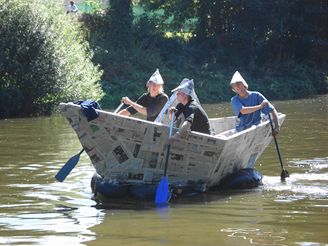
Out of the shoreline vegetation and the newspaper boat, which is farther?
the shoreline vegetation

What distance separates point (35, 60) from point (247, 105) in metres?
18.3

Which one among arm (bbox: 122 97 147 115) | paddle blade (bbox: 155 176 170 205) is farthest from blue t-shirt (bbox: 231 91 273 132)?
paddle blade (bbox: 155 176 170 205)

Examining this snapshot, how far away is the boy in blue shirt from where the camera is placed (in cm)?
1355

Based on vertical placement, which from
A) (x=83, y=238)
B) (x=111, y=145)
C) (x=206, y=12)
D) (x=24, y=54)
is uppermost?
(x=206, y=12)

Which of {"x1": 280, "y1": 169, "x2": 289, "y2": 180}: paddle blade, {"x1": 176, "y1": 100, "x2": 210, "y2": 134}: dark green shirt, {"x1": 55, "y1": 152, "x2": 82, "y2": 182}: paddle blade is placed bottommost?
{"x1": 280, "y1": 169, "x2": 289, "y2": 180}: paddle blade

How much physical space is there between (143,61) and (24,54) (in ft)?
47.5

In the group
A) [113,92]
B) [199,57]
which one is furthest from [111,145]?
[199,57]

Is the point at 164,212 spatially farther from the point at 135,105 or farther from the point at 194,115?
the point at 135,105

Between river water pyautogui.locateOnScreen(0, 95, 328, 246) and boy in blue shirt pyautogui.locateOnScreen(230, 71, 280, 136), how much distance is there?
1020 mm

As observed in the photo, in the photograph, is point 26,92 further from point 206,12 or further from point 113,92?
point 206,12

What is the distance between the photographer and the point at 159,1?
5038 cm

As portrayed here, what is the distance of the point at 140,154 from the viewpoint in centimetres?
1195

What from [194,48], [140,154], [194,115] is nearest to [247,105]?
[194,115]

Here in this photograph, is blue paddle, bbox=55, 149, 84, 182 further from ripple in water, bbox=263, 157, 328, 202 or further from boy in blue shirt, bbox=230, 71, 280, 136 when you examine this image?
ripple in water, bbox=263, 157, 328, 202
